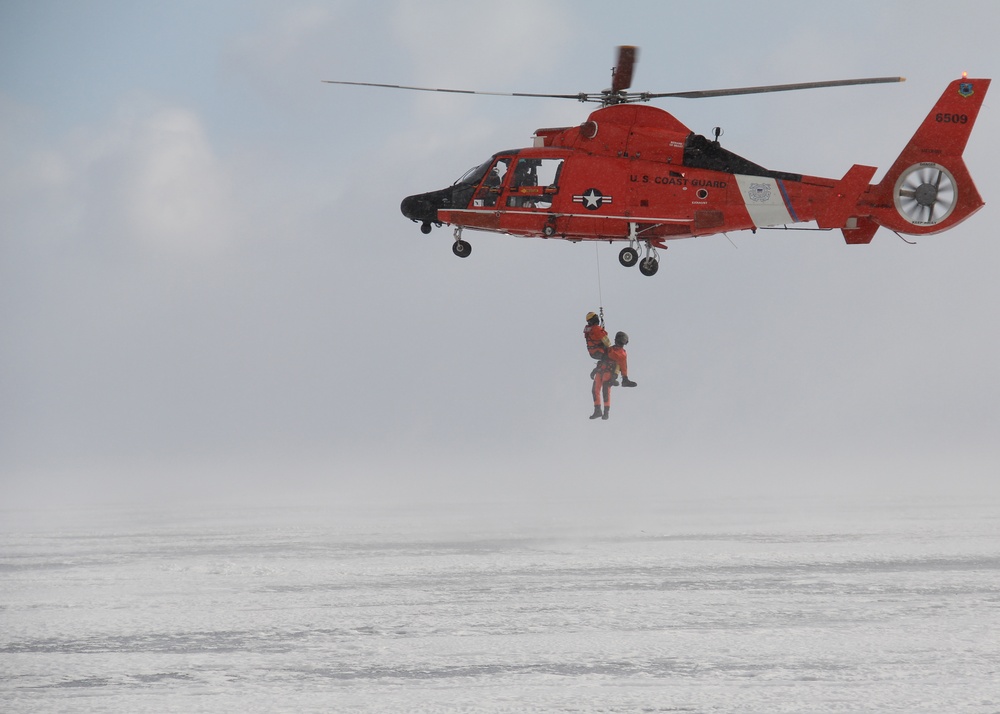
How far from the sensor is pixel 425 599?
38844 millimetres

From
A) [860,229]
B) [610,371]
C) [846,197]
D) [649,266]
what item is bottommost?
[610,371]

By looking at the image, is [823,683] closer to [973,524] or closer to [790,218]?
[790,218]

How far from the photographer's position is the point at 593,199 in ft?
73.7

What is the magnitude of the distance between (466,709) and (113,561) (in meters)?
35.7

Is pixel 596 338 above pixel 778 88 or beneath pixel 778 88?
beneath

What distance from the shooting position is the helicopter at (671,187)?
2197cm

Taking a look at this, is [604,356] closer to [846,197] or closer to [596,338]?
[596,338]

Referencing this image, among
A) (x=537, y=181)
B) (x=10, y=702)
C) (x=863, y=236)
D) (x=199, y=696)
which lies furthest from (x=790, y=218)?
(x=10, y=702)

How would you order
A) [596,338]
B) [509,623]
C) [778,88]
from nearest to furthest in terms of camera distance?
[778,88]
[596,338]
[509,623]

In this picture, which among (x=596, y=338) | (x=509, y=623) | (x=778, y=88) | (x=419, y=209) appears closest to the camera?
(x=778, y=88)

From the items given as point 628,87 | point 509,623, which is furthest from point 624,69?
point 509,623

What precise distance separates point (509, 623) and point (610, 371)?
40.2 feet

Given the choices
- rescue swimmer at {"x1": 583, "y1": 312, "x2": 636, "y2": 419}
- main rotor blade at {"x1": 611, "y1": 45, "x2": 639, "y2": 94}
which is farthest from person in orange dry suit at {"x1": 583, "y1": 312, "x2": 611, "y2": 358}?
main rotor blade at {"x1": 611, "y1": 45, "x2": 639, "y2": 94}

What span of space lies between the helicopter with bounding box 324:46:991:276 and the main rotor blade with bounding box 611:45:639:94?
2cm
